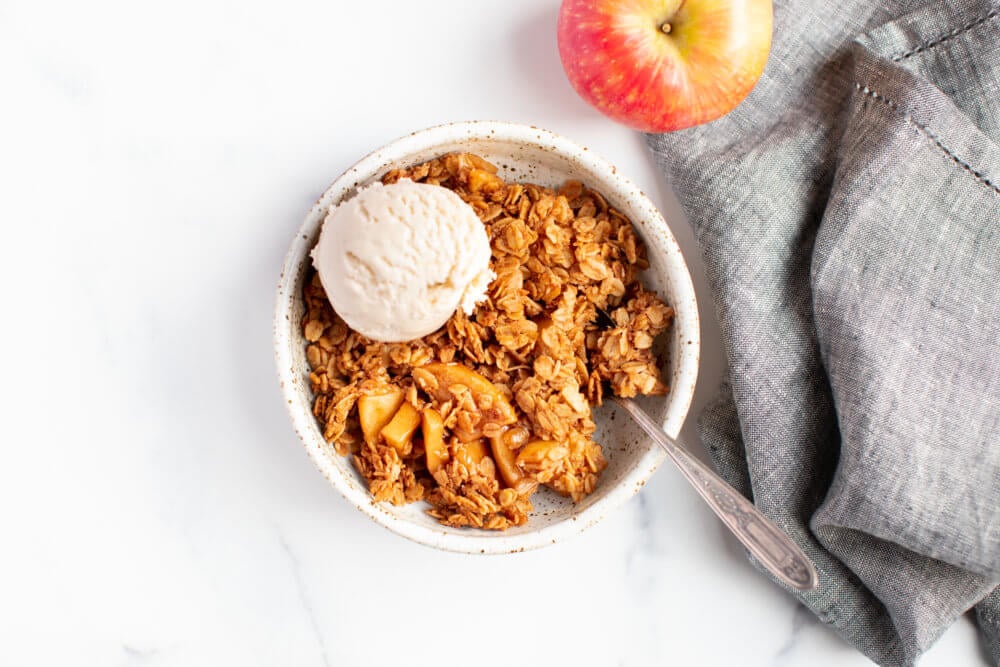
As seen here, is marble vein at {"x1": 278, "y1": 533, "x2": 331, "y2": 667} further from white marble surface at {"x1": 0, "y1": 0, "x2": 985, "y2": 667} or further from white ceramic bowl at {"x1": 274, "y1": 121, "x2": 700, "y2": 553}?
white ceramic bowl at {"x1": 274, "y1": 121, "x2": 700, "y2": 553}

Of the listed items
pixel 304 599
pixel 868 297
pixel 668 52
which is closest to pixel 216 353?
pixel 304 599

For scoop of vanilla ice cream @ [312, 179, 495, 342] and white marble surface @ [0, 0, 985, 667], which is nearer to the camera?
scoop of vanilla ice cream @ [312, 179, 495, 342]

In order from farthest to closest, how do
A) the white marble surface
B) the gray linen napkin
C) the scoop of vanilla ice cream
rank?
the white marble surface < the gray linen napkin < the scoop of vanilla ice cream

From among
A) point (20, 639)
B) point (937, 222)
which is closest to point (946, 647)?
point (937, 222)

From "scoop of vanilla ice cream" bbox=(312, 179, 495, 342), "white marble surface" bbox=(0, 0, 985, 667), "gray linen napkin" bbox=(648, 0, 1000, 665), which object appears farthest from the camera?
"white marble surface" bbox=(0, 0, 985, 667)

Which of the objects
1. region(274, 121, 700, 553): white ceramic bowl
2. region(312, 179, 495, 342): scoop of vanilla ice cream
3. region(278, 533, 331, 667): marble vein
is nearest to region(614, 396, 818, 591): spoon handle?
region(274, 121, 700, 553): white ceramic bowl

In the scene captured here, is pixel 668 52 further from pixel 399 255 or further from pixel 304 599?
pixel 304 599
